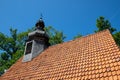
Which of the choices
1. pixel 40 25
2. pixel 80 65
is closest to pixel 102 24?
pixel 40 25

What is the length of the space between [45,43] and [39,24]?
2.24 metres

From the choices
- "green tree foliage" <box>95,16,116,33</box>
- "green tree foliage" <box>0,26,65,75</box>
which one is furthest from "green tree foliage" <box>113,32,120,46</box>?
"green tree foliage" <box>0,26,65,75</box>

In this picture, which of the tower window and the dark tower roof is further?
the dark tower roof

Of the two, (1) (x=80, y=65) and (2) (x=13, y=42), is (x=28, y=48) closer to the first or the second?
(1) (x=80, y=65)

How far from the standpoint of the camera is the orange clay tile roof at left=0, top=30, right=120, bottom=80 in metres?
6.63

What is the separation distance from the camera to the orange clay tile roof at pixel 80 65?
663 cm

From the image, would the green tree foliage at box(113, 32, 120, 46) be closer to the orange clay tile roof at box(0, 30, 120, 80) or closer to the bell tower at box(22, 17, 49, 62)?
the orange clay tile roof at box(0, 30, 120, 80)

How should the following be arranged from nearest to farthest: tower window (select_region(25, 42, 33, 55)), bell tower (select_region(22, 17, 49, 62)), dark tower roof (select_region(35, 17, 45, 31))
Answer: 1. bell tower (select_region(22, 17, 49, 62))
2. tower window (select_region(25, 42, 33, 55))
3. dark tower roof (select_region(35, 17, 45, 31))

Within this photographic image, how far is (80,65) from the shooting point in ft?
25.3

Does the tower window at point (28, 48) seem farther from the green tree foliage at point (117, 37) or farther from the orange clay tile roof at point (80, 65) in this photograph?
the green tree foliage at point (117, 37)

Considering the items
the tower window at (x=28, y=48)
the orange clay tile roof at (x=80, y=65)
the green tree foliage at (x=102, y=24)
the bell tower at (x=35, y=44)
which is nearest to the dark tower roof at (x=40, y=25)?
the bell tower at (x=35, y=44)

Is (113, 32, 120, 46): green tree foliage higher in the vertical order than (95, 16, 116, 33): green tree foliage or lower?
lower

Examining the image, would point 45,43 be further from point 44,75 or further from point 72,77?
point 72,77

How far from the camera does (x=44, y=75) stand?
26.8 ft
